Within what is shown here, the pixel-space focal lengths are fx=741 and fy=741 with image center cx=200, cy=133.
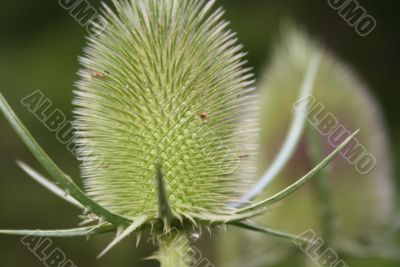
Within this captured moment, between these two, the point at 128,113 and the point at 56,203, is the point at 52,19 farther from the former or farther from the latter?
the point at 128,113

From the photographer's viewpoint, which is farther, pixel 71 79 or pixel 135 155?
pixel 71 79

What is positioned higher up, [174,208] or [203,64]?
[203,64]

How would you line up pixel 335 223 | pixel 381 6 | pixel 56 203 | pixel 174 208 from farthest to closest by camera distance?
1. pixel 381 6
2. pixel 56 203
3. pixel 335 223
4. pixel 174 208

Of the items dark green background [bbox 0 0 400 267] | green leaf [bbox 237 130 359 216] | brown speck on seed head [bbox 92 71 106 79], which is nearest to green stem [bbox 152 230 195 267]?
green leaf [bbox 237 130 359 216]

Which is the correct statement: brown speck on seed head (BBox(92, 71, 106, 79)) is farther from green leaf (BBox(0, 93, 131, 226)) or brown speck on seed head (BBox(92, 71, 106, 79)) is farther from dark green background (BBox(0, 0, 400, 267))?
dark green background (BBox(0, 0, 400, 267))

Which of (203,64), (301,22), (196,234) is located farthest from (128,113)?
(301,22)

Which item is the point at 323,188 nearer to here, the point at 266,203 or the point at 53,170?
the point at 266,203

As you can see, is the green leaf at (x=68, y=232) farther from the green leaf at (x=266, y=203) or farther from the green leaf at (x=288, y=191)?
the green leaf at (x=288, y=191)
